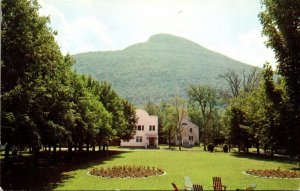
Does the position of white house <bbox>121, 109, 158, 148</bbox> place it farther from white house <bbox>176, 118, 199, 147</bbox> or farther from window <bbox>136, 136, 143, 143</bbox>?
white house <bbox>176, 118, 199, 147</bbox>

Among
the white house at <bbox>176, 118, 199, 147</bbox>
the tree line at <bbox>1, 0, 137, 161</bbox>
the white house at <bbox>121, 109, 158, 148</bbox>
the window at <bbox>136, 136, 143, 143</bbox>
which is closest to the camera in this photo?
the tree line at <bbox>1, 0, 137, 161</bbox>

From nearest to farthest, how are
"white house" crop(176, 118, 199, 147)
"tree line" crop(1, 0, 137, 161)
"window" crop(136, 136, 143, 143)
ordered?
"tree line" crop(1, 0, 137, 161)
"window" crop(136, 136, 143, 143)
"white house" crop(176, 118, 199, 147)

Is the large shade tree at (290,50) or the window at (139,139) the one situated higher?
the large shade tree at (290,50)

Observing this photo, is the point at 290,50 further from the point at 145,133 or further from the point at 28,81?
the point at 145,133

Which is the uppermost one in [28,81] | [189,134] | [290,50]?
[290,50]

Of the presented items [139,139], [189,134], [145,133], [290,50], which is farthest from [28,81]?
[189,134]

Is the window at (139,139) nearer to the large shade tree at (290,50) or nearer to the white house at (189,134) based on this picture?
the white house at (189,134)

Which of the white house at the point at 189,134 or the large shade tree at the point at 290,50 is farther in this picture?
the white house at the point at 189,134

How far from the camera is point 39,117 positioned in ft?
81.1

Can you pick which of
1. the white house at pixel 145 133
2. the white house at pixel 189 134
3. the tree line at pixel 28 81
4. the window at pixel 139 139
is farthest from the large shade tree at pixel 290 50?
the white house at pixel 189 134

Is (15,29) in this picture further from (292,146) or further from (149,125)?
(149,125)

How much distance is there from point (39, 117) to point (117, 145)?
6815 cm

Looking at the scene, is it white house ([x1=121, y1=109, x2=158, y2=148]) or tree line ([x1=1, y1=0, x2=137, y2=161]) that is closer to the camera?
tree line ([x1=1, y1=0, x2=137, y2=161])

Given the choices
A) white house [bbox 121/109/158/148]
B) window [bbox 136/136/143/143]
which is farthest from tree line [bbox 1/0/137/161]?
window [bbox 136/136/143/143]
